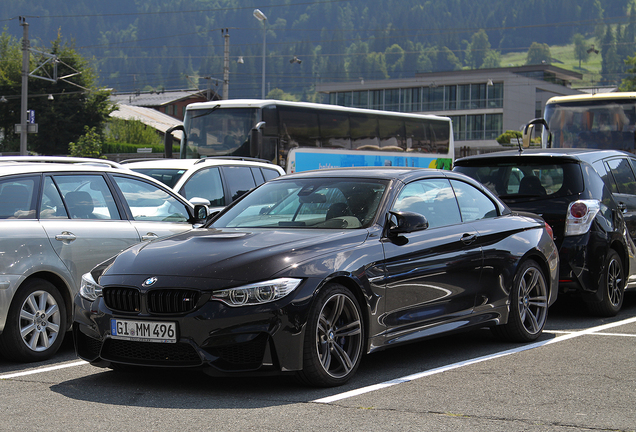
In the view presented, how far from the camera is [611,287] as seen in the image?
9203mm

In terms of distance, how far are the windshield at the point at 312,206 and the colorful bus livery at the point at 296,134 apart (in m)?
14.5

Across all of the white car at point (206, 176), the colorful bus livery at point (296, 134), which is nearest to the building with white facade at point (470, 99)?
the colorful bus livery at point (296, 134)

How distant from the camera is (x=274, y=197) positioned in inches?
274

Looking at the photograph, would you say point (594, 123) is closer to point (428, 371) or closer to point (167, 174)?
point (167, 174)

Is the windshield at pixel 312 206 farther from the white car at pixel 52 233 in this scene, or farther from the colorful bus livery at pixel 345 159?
the colorful bus livery at pixel 345 159

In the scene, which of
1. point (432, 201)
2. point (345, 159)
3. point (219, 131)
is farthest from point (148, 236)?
point (345, 159)

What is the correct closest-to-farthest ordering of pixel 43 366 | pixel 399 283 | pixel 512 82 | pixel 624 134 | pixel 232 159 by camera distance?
pixel 399 283 < pixel 43 366 < pixel 232 159 < pixel 624 134 < pixel 512 82

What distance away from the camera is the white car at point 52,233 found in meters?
6.71

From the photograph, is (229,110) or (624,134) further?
(229,110)

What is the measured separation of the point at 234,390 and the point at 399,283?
1.40 metres

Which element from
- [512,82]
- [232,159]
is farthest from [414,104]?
[232,159]

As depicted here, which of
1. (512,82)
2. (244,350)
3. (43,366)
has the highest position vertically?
(512,82)

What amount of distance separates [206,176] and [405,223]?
6410 millimetres

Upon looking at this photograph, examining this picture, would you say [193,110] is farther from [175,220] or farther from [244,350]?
[244,350]
